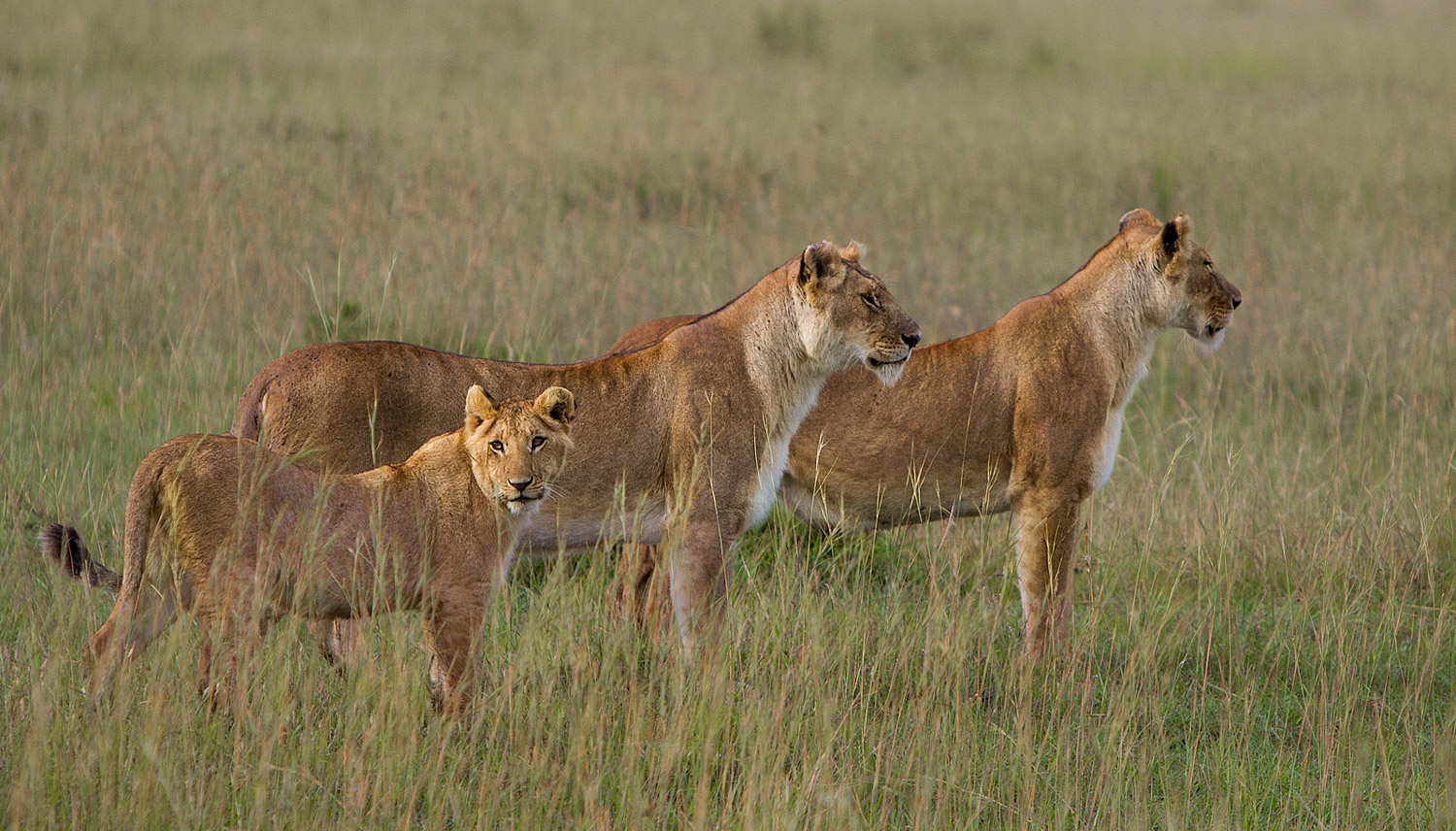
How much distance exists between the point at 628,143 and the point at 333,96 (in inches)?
131

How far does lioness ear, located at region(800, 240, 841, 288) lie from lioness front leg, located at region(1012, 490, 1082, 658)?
1183mm

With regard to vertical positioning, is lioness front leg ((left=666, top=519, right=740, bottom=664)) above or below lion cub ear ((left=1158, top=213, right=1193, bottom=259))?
below

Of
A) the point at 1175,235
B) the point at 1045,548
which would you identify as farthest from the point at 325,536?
the point at 1175,235

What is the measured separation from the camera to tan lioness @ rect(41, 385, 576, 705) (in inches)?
137

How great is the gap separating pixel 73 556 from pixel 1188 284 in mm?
3889

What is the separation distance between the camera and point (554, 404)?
3.84m

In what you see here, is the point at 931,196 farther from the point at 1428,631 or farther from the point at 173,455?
the point at 173,455

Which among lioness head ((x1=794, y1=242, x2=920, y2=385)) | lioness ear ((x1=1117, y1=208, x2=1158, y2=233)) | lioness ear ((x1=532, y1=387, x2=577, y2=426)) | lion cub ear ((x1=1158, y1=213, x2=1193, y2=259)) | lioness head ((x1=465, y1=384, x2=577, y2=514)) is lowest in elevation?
lioness head ((x1=465, y1=384, x2=577, y2=514))

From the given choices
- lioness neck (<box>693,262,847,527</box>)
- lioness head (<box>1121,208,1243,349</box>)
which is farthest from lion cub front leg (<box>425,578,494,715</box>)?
lioness head (<box>1121,208,1243,349</box>)

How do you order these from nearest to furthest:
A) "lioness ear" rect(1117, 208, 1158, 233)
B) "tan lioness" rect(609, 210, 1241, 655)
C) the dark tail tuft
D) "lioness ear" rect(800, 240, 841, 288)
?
1. the dark tail tuft
2. "lioness ear" rect(800, 240, 841, 288)
3. "tan lioness" rect(609, 210, 1241, 655)
4. "lioness ear" rect(1117, 208, 1158, 233)

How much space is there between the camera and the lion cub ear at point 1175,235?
5.32m

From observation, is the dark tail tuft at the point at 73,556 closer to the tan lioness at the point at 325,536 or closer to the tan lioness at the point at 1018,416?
the tan lioness at the point at 325,536

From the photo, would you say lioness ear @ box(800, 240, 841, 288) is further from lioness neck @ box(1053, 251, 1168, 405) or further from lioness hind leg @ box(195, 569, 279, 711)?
lioness hind leg @ box(195, 569, 279, 711)

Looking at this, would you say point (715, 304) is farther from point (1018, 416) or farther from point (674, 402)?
point (674, 402)
